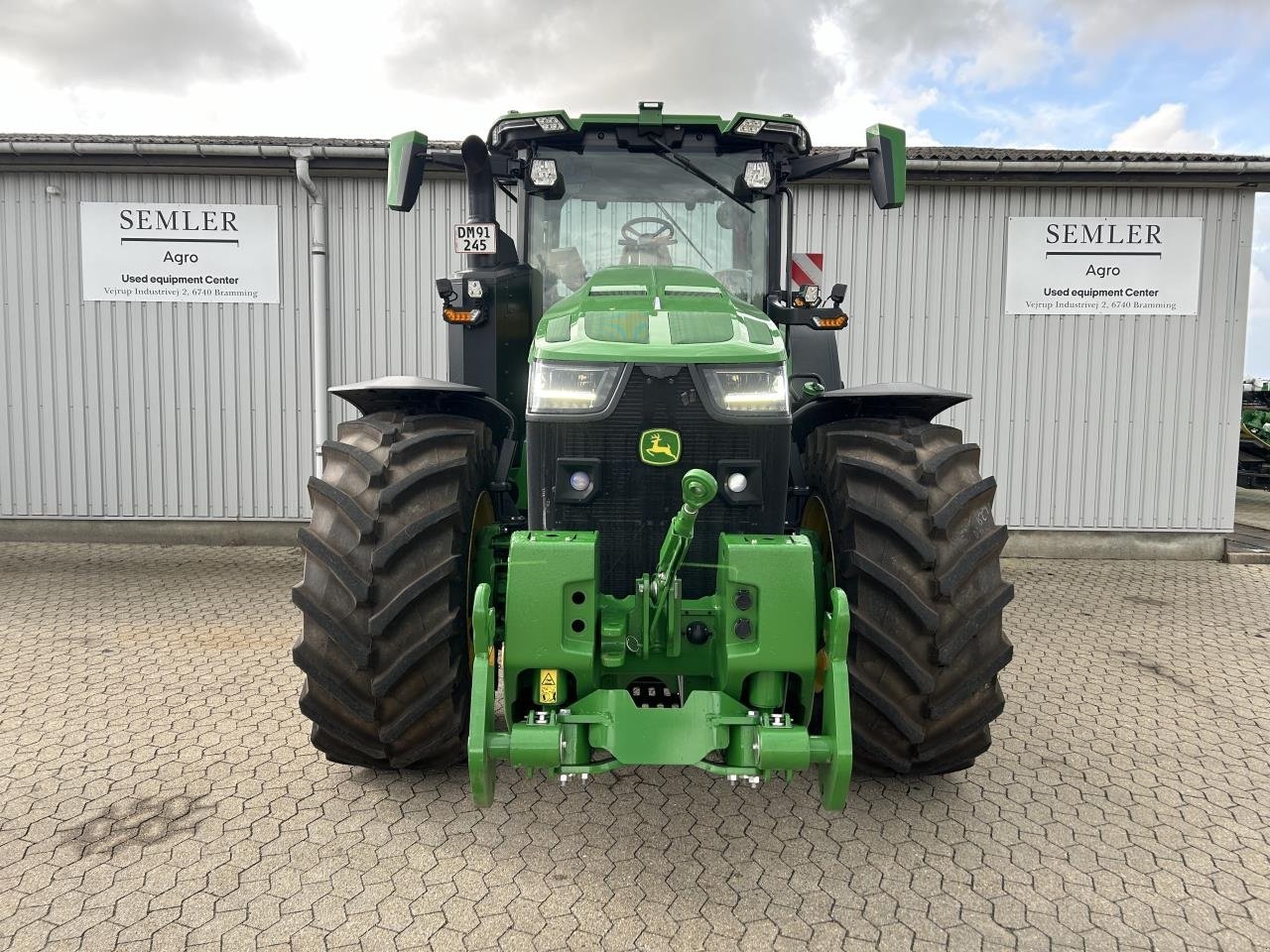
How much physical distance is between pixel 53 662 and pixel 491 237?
147 inches

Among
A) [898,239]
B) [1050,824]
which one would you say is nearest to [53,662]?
[1050,824]

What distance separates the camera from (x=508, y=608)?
8.57 ft

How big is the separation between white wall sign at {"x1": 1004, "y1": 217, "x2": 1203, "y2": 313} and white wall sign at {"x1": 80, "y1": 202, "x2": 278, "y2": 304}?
712 centimetres

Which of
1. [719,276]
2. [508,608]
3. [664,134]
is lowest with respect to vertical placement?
[508,608]

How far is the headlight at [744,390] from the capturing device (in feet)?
9.53

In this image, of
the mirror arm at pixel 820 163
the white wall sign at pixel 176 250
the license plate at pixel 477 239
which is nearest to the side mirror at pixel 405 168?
the license plate at pixel 477 239

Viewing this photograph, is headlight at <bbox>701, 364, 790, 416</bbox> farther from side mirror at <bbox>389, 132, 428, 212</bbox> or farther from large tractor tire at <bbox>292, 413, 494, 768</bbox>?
side mirror at <bbox>389, 132, 428, 212</bbox>

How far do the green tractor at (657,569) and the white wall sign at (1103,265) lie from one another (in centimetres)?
540

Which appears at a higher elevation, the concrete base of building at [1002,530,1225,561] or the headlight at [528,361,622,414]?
the headlight at [528,361,622,414]

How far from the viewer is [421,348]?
820 cm

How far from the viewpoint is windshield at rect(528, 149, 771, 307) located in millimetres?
3904

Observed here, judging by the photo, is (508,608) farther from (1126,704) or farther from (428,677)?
(1126,704)

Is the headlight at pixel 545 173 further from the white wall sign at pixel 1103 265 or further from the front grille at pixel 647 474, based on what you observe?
the white wall sign at pixel 1103 265

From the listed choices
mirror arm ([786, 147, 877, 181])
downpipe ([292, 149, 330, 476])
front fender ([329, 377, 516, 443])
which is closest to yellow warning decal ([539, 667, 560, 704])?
front fender ([329, 377, 516, 443])
